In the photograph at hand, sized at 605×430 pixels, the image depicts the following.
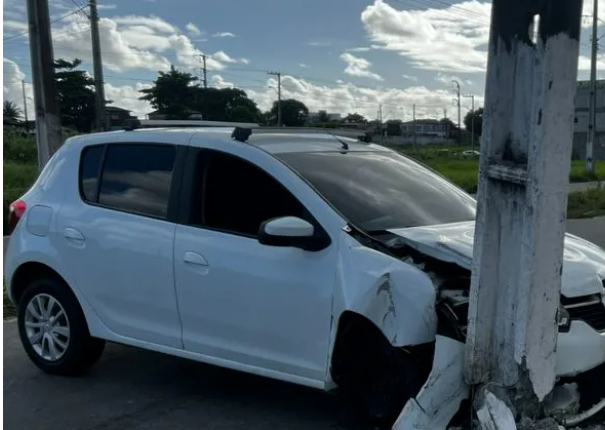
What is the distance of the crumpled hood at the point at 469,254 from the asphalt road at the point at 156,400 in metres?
1.21

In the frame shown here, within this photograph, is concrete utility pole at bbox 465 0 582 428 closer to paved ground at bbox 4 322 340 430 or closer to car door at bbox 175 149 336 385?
car door at bbox 175 149 336 385

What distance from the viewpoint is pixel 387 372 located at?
3889 mm

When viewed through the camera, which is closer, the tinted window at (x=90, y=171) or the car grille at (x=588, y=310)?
the car grille at (x=588, y=310)

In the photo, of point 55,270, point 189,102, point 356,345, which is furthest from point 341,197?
point 189,102

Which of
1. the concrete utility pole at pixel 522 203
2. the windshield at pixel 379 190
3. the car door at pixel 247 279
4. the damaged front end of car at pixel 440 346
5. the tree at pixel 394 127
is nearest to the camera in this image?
the concrete utility pole at pixel 522 203

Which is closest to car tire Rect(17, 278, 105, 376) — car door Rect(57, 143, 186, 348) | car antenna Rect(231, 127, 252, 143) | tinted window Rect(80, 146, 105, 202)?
car door Rect(57, 143, 186, 348)

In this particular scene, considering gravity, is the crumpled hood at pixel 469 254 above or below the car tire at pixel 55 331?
above

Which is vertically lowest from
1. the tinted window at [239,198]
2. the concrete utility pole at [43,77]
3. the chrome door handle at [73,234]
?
the chrome door handle at [73,234]

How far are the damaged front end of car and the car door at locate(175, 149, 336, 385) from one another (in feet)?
1.11

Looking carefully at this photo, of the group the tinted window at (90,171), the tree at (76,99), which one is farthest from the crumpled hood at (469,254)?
the tree at (76,99)

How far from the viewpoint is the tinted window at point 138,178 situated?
4.85 metres

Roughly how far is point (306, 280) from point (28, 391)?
2345 mm

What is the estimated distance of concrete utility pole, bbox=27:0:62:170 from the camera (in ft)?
49.7

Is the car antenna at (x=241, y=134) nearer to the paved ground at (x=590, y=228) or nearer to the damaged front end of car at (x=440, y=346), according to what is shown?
the damaged front end of car at (x=440, y=346)
